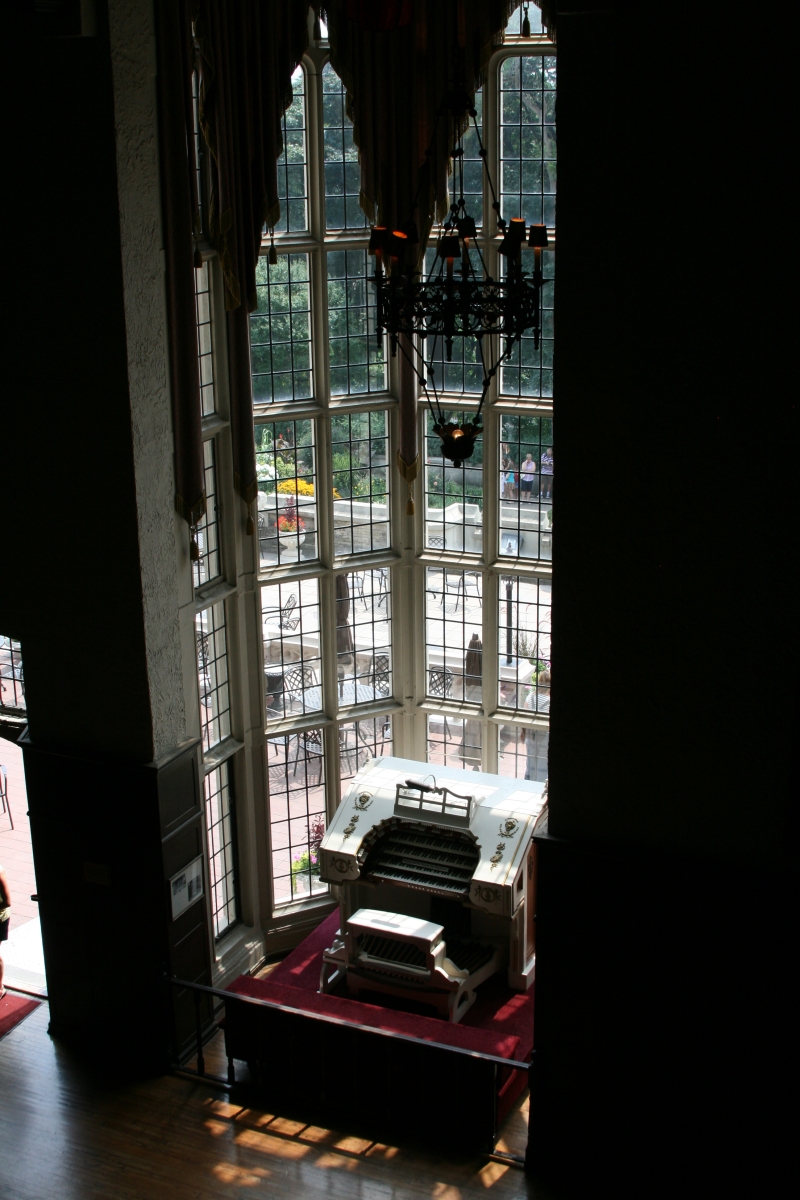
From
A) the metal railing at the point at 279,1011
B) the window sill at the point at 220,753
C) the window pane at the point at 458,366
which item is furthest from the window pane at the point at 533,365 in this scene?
the metal railing at the point at 279,1011

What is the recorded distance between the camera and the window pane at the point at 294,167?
8.80m

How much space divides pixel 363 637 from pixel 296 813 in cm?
158

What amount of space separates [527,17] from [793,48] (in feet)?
10.9

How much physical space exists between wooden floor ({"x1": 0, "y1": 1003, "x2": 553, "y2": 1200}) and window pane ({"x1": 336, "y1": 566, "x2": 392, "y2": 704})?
3401mm

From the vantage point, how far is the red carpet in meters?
8.84

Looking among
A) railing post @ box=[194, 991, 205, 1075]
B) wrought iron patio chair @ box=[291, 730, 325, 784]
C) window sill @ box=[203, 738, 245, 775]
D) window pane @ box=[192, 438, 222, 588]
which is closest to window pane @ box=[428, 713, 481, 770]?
wrought iron patio chair @ box=[291, 730, 325, 784]

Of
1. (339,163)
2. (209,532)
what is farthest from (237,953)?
(339,163)

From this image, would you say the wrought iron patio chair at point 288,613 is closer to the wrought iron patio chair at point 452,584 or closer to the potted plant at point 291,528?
the potted plant at point 291,528

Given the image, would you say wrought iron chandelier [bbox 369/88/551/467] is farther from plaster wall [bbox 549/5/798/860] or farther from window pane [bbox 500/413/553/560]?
window pane [bbox 500/413/553/560]

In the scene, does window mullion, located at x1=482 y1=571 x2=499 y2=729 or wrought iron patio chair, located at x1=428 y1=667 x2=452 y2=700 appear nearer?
window mullion, located at x1=482 y1=571 x2=499 y2=729

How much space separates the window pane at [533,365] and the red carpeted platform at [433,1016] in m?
4.58

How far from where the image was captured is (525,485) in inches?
378

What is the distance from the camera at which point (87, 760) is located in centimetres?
817

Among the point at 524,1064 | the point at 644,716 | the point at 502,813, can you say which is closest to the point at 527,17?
the point at 644,716
